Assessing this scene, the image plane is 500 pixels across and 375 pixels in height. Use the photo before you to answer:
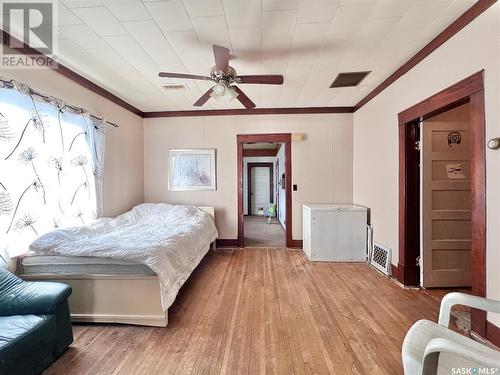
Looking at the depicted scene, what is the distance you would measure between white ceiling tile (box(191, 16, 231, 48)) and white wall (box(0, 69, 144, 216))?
1.66 metres

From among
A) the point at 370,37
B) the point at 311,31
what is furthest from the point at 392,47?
the point at 311,31

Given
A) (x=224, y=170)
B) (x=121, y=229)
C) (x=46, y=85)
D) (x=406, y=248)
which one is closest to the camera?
(x=46, y=85)

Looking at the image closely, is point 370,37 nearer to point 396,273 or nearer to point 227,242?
point 396,273

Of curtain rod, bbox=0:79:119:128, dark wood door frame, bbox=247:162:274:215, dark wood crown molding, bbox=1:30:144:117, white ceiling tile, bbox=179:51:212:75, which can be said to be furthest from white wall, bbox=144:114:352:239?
dark wood door frame, bbox=247:162:274:215

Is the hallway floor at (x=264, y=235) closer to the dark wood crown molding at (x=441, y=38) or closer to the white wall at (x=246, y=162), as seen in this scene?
the white wall at (x=246, y=162)

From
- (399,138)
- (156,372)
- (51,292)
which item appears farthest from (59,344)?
(399,138)

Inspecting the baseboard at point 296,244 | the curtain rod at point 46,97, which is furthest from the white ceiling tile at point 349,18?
the baseboard at point 296,244

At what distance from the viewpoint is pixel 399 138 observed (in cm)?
277

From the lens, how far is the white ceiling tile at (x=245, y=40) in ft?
6.63

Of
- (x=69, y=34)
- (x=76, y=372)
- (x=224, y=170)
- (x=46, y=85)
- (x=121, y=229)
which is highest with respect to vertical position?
(x=69, y=34)

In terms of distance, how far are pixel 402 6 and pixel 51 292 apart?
3.26 meters

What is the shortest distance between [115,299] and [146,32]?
229 centimetres

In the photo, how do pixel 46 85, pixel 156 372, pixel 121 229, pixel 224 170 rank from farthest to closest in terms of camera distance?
pixel 224 170 → pixel 121 229 → pixel 46 85 → pixel 156 372

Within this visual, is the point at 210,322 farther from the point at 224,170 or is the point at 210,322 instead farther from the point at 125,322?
the point at 224,170
